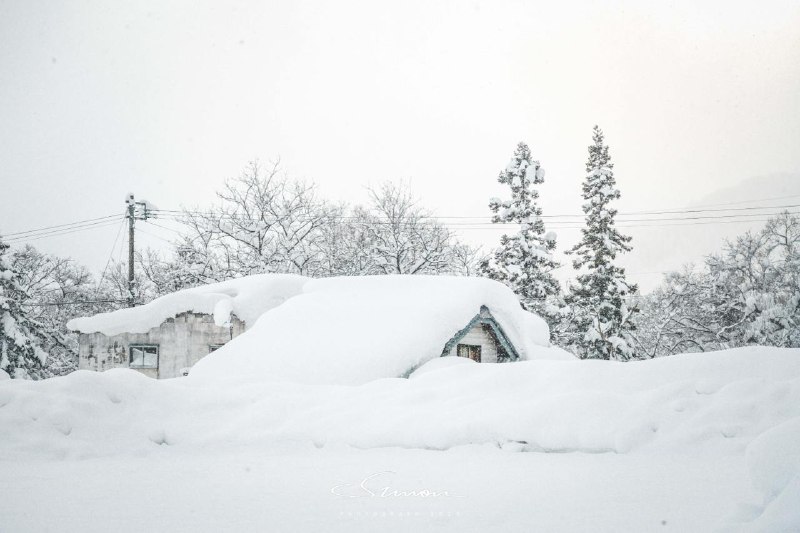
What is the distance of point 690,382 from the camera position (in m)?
5.00

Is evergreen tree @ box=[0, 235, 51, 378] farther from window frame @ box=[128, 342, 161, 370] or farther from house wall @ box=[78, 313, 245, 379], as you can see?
window frame @ box=[128, 342, 161, 370]

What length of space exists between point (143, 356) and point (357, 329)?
1304 centimetres

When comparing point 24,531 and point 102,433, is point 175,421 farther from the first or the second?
point 24,531

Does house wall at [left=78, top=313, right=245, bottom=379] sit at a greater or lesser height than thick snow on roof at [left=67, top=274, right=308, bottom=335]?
lesser

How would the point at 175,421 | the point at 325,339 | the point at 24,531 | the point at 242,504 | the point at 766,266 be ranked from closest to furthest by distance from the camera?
the point at 24,531, the point at 242,504, the point at 175,421, the point at 325,339, the point at 766,266

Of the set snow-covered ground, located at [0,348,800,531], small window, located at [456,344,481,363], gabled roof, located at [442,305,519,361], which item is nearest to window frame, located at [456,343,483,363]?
small window, located at [456,344,481,363]

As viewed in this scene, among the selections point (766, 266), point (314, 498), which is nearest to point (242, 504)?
point (314, 498)

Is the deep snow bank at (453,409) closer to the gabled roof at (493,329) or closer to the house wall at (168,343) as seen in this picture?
the gabled roof at (493,329)

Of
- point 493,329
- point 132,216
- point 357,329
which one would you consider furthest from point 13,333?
point 493,329

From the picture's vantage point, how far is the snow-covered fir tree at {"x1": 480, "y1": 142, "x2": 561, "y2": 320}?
91.2 ft

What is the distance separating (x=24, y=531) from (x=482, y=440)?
3.27 meters

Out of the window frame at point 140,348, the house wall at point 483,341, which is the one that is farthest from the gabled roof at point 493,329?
the window frame at point 140,348

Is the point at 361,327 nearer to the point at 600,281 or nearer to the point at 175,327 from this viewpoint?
the point at 175,327

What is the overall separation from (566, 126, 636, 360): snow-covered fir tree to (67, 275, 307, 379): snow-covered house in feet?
52.7
